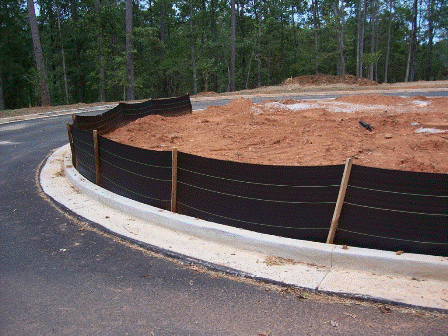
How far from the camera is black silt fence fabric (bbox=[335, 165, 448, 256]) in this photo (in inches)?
169

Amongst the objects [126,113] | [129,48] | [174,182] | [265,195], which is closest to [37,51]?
[129,48]

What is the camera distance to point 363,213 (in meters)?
4.61

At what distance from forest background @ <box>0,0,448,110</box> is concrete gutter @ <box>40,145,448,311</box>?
24.8 m

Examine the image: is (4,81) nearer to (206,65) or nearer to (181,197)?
(206,65)

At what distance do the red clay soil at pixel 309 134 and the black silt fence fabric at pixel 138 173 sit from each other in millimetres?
2329

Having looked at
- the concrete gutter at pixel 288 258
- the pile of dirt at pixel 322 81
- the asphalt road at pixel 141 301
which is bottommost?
the asphalt road at pixel 141 301

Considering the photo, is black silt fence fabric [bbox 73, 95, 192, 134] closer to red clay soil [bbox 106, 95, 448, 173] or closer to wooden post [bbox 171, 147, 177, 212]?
red clay soil [bbox 106, 95, 448, 173]

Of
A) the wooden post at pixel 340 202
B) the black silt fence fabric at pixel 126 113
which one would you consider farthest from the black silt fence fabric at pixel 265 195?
the black silt fence fabric at pixel 126 113

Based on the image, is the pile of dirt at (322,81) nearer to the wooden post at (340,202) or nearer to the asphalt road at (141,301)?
the wooden post at (340,202)

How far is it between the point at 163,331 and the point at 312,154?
18.5 ft

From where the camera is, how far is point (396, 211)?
4.44 m

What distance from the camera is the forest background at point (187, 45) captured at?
3688 centimetres

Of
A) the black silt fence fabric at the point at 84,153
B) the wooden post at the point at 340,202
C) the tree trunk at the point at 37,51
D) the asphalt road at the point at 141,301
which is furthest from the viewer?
the tree trunk at the point at 37,51

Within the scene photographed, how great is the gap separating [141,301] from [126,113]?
10.7 m
